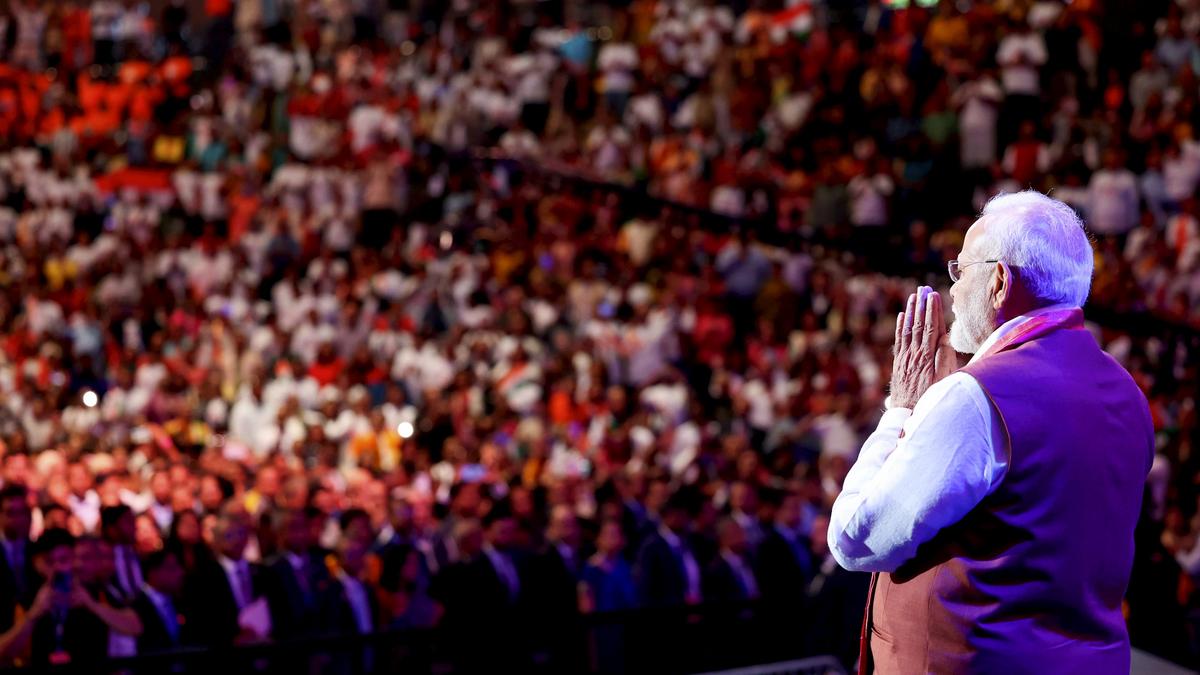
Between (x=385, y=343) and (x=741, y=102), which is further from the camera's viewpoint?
(x=741, y=102)

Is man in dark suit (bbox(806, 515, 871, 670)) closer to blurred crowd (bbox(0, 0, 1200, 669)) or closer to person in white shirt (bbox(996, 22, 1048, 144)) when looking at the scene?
blurred crowd (bbox(0, 0, 1200, 669))

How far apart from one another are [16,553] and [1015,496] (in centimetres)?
612

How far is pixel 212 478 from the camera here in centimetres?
947

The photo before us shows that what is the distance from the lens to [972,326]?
2240 millimetres

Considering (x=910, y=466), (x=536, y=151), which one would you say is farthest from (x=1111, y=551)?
(x=536, y=151)

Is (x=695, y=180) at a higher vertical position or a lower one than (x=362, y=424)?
higher

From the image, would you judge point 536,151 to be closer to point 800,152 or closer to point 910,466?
point 800,152

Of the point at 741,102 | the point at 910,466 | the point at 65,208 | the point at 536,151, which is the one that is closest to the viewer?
the point at 910,466

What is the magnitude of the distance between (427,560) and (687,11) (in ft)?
32.4

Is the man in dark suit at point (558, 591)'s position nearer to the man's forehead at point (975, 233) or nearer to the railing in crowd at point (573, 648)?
the railing in crowd at point (573, 648)

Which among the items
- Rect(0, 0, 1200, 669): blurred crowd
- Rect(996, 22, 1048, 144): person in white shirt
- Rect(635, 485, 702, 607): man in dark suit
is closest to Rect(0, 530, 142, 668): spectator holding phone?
Rect(0, 0, 1200, 669): blurred crowd

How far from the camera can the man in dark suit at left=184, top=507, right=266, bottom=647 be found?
7000mm

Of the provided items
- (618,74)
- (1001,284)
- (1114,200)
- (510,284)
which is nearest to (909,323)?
(1001,284)

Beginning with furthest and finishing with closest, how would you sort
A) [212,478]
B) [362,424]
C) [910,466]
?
[362,424], [212,478], [910,466]
